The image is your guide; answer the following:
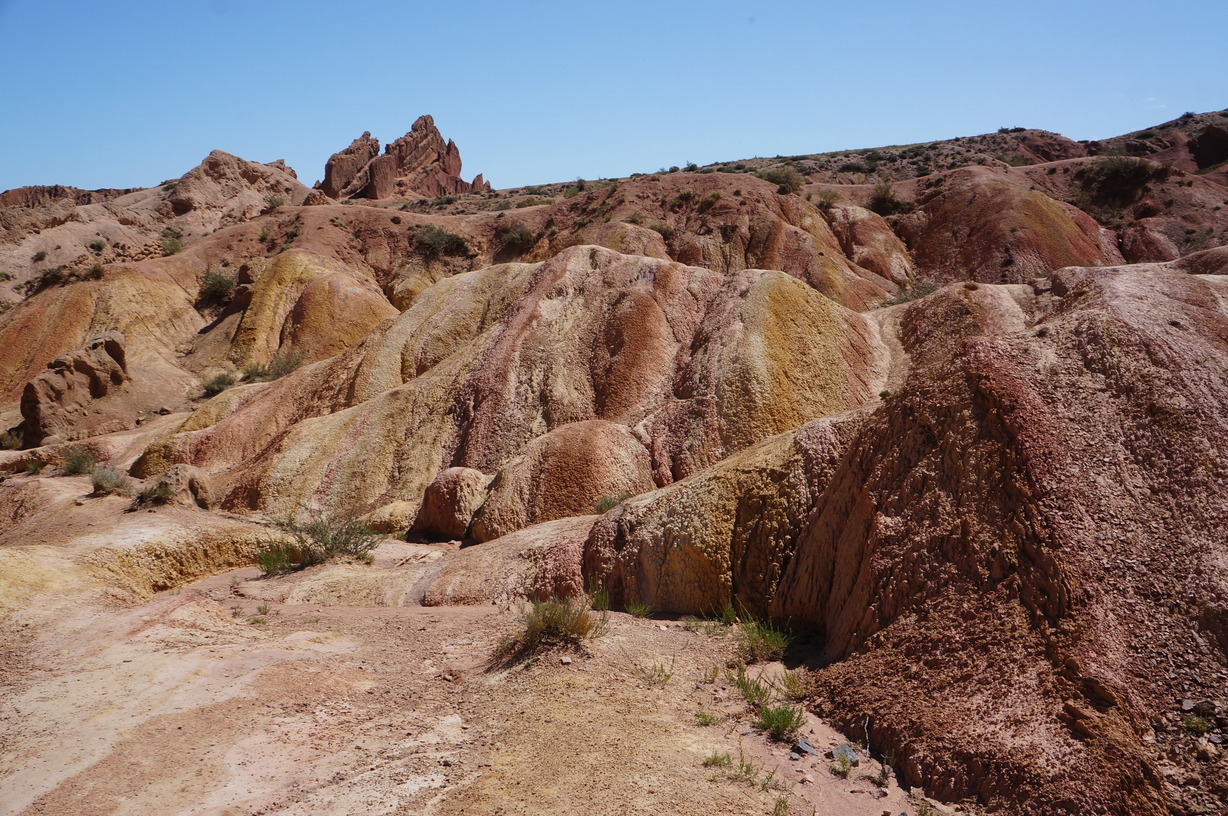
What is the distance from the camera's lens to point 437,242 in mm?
40812

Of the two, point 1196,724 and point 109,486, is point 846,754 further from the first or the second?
point 109,486

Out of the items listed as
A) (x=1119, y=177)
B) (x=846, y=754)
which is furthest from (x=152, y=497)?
(x=1119, y=177)

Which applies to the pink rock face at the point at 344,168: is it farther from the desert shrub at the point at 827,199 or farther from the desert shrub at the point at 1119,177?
the desert shrub at the point at 1119,177

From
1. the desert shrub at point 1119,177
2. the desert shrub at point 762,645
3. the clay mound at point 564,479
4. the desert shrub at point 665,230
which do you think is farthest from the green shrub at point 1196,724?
the desert shrub at point 1119,177

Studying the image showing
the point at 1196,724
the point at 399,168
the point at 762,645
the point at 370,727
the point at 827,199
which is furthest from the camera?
the point at 399,168

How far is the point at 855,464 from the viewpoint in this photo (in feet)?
28.5

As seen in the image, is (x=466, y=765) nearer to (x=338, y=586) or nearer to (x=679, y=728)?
(x=679, y=728)

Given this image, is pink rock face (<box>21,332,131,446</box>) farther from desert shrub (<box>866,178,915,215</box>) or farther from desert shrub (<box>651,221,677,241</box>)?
desert shrub (<box>866,178,915,215</box>)

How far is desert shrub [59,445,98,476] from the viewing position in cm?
2045

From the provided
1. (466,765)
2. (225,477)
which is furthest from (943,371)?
(225,477)

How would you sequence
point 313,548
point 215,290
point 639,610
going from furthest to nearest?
point 215,290
point 313,548
point 639,610

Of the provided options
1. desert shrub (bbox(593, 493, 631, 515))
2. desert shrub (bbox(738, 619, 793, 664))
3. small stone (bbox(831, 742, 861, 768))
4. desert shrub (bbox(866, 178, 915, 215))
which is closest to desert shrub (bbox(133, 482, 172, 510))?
desert shrub (bbox(593, 493, 631, 515))

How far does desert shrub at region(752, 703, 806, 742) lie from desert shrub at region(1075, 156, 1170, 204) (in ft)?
146

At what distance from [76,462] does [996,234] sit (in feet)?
116
